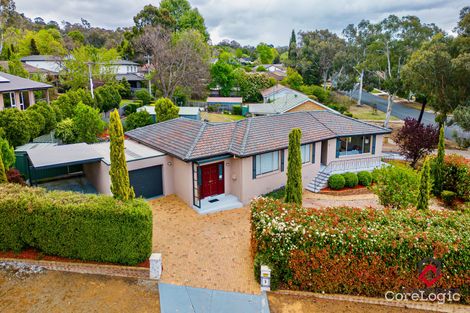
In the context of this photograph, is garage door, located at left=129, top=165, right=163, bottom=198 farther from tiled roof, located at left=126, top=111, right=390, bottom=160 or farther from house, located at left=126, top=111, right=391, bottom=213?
tiled roof, located at left=126, top=111, right=390, bottom=160

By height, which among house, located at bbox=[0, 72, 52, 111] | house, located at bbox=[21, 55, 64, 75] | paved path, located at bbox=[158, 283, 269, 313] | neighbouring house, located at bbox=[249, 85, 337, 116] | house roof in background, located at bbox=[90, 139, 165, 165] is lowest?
paved path, located at bbox=[158, 283, 269, 313]

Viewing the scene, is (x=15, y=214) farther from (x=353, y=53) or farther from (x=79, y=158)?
(x=353, y=53)

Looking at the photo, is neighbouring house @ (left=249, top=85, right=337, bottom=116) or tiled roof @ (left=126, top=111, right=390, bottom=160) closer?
tiled roof @ (left=126, top=111, right=390, bottom=160)

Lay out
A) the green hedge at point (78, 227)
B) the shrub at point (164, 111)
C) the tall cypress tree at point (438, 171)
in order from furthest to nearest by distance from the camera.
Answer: the shrub at point (164, 111), the tall cypress tree at point (438, 171), the green hedge at point (78, 227)

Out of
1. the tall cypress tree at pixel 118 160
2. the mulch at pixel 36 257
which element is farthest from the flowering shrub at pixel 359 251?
the tall cypress tree at pixel 118 160

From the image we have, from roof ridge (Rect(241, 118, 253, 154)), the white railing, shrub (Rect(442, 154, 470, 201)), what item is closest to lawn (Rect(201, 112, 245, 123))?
roof ridge (Rect(241, 118, 253, 154))

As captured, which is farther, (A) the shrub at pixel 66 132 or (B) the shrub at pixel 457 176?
(A) the shrub at pixel 66 132

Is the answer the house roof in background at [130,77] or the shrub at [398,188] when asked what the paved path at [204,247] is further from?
the house roof in background at [130,77]
